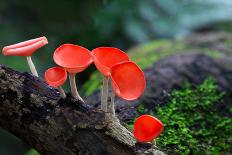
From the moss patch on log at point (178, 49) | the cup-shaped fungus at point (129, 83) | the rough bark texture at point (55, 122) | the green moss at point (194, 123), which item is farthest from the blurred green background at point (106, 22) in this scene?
the cup-shaped fungus at point (129, 83)

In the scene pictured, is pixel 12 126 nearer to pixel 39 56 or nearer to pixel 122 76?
pixel 122 76

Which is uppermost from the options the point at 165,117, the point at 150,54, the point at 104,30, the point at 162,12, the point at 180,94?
the point at 162,12

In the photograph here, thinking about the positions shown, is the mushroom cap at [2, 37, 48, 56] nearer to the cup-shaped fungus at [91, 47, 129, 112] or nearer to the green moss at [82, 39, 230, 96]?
the cup-shaped fungus at [91, 47, 129, 112]

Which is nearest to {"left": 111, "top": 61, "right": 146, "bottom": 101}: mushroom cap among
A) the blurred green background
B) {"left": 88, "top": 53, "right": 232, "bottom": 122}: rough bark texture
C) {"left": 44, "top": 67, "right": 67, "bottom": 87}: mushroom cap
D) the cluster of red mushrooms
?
the cluster of red mushrooms

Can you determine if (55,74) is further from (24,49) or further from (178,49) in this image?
(178,49)

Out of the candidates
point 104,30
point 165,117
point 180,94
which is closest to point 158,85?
point 180,94

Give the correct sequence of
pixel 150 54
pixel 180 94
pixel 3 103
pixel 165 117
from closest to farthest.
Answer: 1. pixel 3 103
2. pixel 165 117
3. pixel 180 94
4. pixel 150 54
